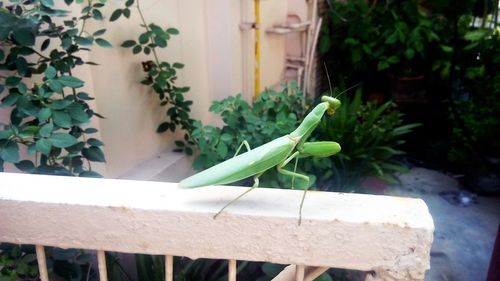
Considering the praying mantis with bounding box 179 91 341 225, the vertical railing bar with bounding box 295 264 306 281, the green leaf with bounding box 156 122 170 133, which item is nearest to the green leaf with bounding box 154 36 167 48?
the green leaf with bounding box 156 122 170 133

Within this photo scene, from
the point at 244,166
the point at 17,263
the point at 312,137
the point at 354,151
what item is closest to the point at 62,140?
the point at 17,263

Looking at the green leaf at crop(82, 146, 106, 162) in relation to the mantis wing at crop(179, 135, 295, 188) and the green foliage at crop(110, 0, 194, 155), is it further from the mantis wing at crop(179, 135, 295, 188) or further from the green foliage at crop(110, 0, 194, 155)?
the mantis wing at crop(179, 135, 295, 188)

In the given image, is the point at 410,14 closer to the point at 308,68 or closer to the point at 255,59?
the point at 308,68

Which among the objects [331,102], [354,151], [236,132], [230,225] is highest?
[331,102]

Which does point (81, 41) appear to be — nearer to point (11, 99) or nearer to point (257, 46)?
point (11, 99)

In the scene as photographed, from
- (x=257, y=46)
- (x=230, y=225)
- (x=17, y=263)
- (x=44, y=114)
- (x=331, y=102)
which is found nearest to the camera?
(x=230, y=225)

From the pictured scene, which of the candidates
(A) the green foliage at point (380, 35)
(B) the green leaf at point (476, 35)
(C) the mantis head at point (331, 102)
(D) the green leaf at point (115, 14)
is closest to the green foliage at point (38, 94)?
(D) the green leaf at point (115, 14)
